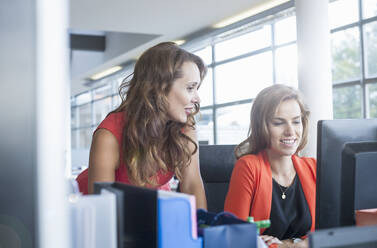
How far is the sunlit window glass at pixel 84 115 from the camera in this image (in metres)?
12.7

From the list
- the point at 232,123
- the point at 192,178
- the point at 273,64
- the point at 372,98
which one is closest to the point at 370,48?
the point at 372,98

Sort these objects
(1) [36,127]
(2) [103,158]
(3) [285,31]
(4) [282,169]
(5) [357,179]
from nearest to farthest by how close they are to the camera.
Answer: (1) [36,127] < (5) [357,179] < (2) [103,158] < (4) [282,169] < (3) [285,31]

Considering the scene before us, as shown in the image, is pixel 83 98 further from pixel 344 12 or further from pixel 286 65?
pixel 344 12

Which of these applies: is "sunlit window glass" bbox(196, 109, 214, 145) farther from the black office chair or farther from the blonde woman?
the blonde woman

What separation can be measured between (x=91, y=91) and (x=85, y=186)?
11.4 metres

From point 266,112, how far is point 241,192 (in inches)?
12.6

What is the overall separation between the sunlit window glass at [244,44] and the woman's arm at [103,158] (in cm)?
523

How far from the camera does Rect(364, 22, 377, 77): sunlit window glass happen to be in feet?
15.4

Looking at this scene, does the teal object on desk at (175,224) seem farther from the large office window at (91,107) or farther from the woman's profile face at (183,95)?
the large office window at (91,107)

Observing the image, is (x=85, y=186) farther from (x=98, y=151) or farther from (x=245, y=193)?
(x=245, y=193)

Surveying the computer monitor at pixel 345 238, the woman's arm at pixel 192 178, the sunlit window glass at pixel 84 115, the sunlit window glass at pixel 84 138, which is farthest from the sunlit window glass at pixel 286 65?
the sunlit window glass at pixel 84 138

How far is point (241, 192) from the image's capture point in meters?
1.52

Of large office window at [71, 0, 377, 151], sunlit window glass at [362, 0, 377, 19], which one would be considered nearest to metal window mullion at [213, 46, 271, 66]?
large office window at [71, 0, 377, 151]

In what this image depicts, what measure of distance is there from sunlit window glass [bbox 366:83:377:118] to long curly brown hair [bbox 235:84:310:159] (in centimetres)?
341
